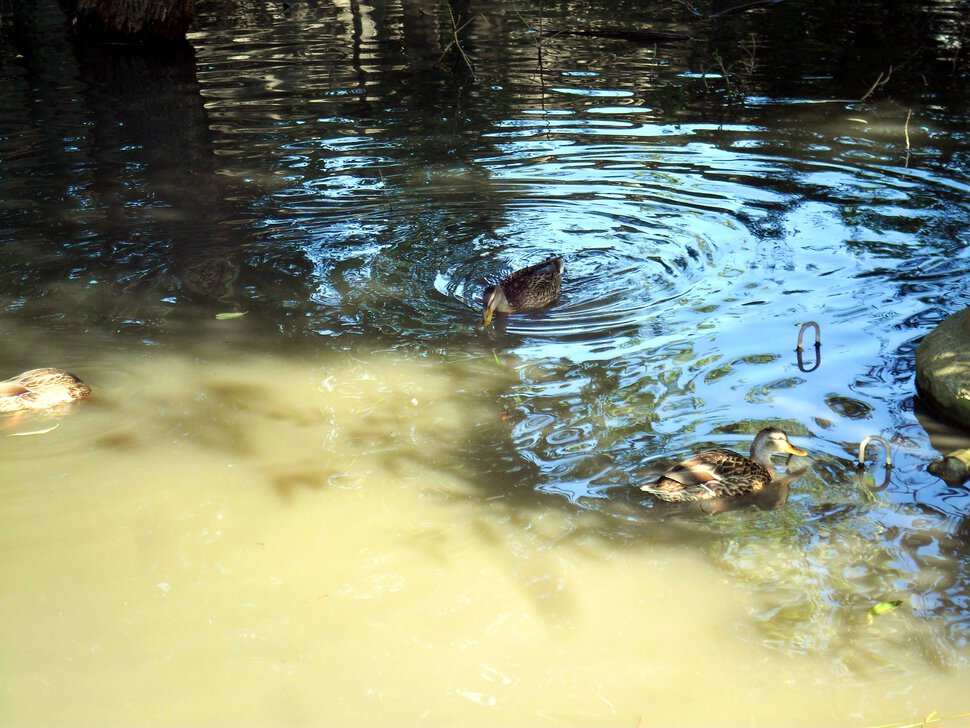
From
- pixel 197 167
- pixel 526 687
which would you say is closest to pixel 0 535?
pixel 526 687

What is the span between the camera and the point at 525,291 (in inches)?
305

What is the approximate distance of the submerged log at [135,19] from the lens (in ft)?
61.2

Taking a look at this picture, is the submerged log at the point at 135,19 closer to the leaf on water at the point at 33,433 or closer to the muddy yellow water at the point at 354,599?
the muddy yellow water at the point at 354,599

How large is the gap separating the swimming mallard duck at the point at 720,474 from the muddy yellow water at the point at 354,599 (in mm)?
267

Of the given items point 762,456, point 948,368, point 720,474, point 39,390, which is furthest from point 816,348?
point 39,390

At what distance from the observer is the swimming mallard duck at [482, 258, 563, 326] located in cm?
758

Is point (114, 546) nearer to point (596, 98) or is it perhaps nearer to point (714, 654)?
point (714, 654)

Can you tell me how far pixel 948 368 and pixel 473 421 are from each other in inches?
120

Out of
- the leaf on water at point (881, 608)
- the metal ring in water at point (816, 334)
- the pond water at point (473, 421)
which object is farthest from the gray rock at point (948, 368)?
the leaf on water at point (881, 608)

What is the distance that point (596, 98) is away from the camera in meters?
14.1

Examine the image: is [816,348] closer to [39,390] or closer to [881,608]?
[881,608]

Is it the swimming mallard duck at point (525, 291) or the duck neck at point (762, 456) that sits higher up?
the swimming mallard duck at point (525, 291)

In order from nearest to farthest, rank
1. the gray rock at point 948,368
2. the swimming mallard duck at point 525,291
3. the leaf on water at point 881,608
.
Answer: the leaf on water at point 881,608 < the gray rock at point 948,368 < the swimming mallard duck at point 525,291

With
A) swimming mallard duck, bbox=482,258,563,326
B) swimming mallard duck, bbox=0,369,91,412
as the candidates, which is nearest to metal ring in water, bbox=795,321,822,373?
swimming mallard duck, bbox=482,258,563,326
